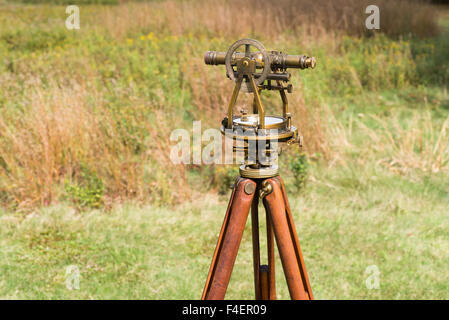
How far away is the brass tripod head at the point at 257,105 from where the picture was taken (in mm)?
1809

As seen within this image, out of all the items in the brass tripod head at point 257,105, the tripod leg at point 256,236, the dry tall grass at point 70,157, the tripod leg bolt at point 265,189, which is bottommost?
the dry tall grass at point 70,157

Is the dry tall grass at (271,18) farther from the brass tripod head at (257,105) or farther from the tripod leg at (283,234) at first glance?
the tripod leg at (283,234)

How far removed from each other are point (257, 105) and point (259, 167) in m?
0.28

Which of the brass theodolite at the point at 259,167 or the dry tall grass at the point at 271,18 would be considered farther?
the dry tall grass at the point at 271,18

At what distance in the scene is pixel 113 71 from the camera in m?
7.70

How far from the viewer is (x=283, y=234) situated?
1938 millimetres

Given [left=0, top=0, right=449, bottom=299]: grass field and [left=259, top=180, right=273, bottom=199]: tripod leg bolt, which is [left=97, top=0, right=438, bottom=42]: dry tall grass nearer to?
[left=0, top=0, right=449, bottom=299]: grass field

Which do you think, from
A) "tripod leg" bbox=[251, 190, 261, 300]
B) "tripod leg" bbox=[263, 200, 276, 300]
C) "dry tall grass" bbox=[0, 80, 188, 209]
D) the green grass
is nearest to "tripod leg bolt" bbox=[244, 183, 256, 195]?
"tripod leg" bbox=[251, 190, 261, 300]

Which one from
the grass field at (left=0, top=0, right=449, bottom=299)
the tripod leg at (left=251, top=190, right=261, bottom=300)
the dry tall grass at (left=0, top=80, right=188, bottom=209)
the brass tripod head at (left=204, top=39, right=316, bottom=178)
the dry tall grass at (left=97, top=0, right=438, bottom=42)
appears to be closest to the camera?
the brass tripod head at (left=204, top=39, right=316, bottom=178)

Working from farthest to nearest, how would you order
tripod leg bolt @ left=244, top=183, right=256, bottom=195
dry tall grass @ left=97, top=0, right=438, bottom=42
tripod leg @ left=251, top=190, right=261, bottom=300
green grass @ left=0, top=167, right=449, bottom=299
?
dry tall grass @ left=97, top=0, right=438, bottom=42 → green grass @ left=0, top=167, right=449, bottom=299 → tripod leg @ left=251, top=190, right=261, bottom=300 → tripod leg bolt @ left=244, top=183, right=256, bottom=195

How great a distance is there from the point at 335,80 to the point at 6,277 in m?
6.38

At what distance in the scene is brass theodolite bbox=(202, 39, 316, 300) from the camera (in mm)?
1834

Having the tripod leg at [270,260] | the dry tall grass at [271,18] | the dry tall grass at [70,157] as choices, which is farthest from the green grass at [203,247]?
the dry tall grass at [271,18]
